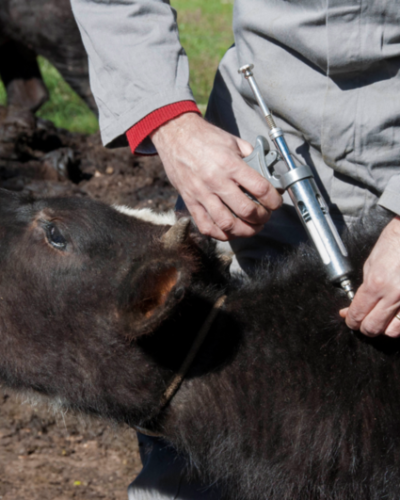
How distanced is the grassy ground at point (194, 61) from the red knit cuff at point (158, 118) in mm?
4846

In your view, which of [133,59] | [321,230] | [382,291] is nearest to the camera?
[382,291]

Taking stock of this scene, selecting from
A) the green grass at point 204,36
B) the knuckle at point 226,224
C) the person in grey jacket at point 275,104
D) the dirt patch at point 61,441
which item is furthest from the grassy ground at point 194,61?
the knuckle at point 226,224

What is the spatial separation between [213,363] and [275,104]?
1010 mm

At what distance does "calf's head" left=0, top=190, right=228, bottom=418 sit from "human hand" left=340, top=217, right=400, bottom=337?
1.72 ft

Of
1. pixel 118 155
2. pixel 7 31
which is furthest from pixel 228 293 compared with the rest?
pixel 7 31

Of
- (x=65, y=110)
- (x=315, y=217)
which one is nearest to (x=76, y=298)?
(x=315, y=217)

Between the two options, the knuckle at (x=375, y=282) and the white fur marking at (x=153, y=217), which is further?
the white fur marking at (x=153, y=217)

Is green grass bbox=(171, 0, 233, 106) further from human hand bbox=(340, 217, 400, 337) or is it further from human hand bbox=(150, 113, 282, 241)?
human hand bbox=(340, 217, 400, 337)

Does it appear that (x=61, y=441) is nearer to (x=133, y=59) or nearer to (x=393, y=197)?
(x=133, y=59)

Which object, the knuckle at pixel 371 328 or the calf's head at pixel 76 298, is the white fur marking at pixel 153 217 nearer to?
the calf's head at pixel 76 298

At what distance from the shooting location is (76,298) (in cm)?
194

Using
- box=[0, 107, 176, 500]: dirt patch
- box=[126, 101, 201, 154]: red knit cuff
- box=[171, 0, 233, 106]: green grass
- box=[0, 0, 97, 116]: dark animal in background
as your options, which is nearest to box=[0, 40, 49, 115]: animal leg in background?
box=[0, 0, 97, 116]: dark animal in background

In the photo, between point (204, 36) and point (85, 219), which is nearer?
point (85, 219)

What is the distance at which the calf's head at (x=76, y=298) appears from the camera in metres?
1.91
